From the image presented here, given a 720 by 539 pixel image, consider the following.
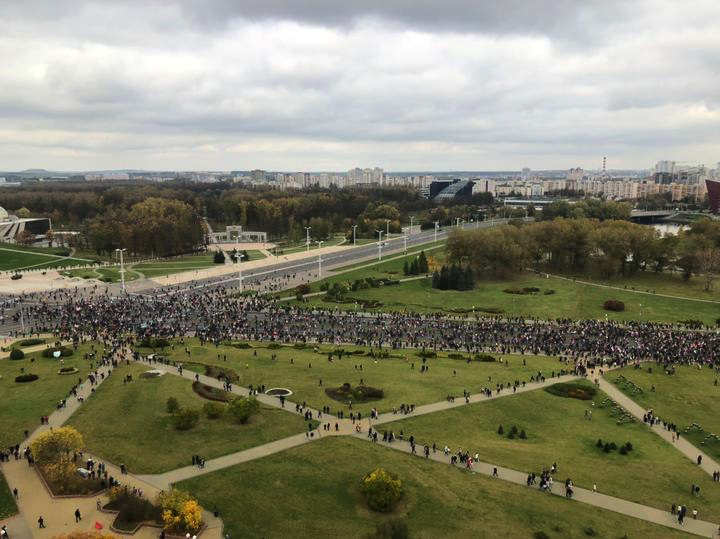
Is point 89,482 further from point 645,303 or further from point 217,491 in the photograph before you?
point 645,303

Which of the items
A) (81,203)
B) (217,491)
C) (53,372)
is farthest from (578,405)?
(81,203)

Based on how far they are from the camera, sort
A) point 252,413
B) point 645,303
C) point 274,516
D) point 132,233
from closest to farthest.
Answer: point 274,516, point 252,413, point 645,303, point 132,233

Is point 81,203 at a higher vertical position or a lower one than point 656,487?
higher

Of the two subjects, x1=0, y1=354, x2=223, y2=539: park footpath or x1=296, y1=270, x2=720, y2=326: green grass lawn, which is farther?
x1=296, y1=270, x2=720, y2=326: green grass lawn

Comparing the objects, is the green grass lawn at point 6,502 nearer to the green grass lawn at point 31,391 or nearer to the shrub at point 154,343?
the green grass lawn at point 31,391

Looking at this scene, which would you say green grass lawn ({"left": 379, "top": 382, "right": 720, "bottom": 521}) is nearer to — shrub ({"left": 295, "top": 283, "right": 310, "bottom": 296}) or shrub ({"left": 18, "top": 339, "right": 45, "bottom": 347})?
shrub ({"left": 18, "top": 339, "right": 45, "bottom": 347})

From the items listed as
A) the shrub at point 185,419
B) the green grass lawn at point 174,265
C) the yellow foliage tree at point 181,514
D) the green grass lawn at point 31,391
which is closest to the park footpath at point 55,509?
the yellow foliage tree at point 181,514

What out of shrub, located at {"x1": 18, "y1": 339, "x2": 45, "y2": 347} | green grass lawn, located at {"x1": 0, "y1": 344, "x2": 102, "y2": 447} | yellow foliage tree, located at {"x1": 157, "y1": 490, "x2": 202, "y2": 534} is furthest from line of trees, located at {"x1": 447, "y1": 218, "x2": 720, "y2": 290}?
yellow foliage tree, located at {"x1": 157, "y1": 490, "x2": 202, "y2": 534}
